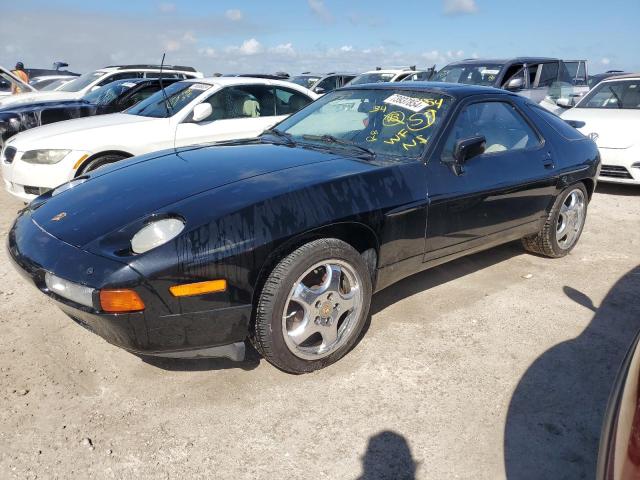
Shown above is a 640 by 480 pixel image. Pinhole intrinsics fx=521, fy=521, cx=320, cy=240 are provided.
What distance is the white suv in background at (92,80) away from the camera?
9.23 meters

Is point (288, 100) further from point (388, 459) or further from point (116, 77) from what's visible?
point (116, 77)

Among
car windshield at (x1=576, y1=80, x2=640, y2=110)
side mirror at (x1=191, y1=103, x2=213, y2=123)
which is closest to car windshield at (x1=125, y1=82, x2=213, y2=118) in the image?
side mirror at (x1=191, y1=103, x2=213, y2=123)

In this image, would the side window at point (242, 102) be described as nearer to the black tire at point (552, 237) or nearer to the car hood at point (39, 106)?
the car hood at point (39, 106)

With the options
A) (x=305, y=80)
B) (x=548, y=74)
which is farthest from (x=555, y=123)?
(x=305, y=80)

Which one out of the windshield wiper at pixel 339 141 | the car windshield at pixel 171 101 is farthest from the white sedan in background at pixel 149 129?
the windshield wiper at pixel 339 141

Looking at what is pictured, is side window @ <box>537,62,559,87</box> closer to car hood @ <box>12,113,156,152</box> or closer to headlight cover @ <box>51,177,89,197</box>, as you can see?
car hood @ <box>12,113,156,152</box>

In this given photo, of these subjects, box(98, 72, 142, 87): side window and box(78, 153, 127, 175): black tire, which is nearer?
box(78, 153, 127, 175): black tire

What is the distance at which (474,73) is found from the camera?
9438mm

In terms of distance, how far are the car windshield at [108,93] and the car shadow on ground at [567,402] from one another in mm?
6640

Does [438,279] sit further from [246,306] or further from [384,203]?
[246,306]

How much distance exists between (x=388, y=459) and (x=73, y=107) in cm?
665

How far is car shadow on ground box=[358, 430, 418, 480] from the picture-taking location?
2.09 m

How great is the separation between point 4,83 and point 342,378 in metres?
10.3

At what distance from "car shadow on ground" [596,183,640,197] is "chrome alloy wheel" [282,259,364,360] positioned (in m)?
5.61
